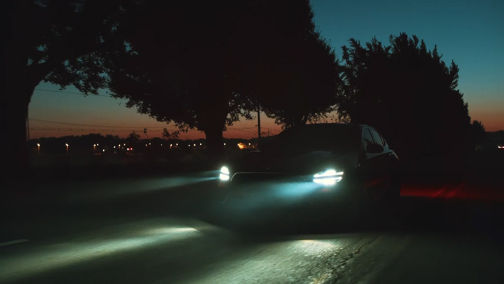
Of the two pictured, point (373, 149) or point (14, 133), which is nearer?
point (373, 149)

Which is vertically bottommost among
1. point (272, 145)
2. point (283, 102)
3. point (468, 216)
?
point (468, 216)

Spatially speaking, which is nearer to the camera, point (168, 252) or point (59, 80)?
point (168, 252)

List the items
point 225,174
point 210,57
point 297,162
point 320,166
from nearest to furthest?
point 320,166
point 297,162
point 225,174
point 210,57

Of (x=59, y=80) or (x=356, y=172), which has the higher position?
(x=59, y=80)

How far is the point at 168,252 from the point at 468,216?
5287 millimetres

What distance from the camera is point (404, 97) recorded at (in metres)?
35.6

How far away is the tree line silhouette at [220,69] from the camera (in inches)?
766

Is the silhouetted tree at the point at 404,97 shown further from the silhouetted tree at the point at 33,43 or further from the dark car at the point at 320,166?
the dark car at the point at 320,166

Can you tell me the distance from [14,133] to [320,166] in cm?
1585

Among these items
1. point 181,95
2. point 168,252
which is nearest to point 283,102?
point 181,95

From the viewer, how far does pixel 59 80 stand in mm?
23562

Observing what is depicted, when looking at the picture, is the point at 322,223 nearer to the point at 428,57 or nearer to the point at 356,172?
the point at 356,172

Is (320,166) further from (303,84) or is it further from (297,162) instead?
(303,84)

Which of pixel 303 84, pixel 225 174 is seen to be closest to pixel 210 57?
pixel 303 84
